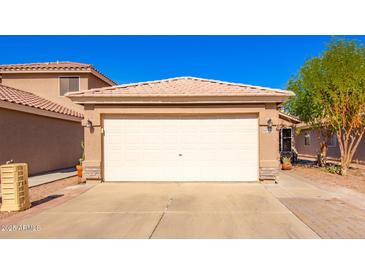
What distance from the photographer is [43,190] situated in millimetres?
7625

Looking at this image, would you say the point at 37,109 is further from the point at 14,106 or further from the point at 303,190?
the point at 303,190

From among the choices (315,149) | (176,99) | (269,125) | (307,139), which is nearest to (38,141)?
(176,99)

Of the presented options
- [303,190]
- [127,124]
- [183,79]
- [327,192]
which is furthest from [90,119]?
[327,192]

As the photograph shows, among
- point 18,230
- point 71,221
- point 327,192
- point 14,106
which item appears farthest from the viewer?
point 14,106

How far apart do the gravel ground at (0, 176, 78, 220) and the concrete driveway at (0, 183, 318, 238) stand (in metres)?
0.91

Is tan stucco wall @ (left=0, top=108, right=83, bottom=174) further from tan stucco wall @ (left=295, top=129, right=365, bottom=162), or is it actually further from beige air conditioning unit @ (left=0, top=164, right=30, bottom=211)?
tan stucco wall @ (left=295, top=129, right=365, bottom=162)

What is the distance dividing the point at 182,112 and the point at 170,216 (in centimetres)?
447

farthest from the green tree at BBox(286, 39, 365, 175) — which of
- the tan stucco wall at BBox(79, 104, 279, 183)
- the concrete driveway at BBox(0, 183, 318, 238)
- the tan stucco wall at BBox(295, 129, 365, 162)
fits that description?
the concrete driveway at BBox(0, 183, 318, 238)

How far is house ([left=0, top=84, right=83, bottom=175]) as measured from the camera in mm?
9398

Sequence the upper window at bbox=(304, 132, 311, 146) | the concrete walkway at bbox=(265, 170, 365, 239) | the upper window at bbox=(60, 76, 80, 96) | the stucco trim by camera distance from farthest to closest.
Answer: the upper window at bbox=(304, 132, 311, 146) < the upper window at bbox=(60, 76, 80, 96) < the stucco trim < the concrete walkway at bbox=(265, 170, 365, 239)

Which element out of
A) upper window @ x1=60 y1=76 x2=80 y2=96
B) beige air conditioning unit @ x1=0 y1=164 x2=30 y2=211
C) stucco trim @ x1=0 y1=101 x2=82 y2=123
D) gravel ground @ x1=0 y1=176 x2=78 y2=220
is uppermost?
upper window @ x1=60 y1=76 x2=80 y2=96

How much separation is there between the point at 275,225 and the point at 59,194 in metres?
6.37

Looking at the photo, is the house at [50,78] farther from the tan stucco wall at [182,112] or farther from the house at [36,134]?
the tan stucco wall at [182,112]

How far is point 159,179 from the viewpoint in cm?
864
